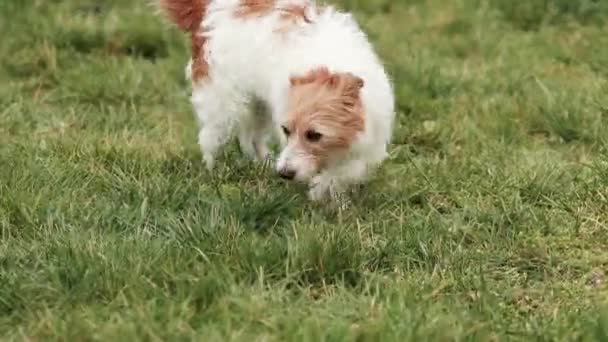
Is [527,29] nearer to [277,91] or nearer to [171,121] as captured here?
[171,121]

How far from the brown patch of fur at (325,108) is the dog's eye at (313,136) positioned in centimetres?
1

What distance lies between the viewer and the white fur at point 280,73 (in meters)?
5.12

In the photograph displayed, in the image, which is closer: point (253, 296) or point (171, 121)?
point (253, 296)

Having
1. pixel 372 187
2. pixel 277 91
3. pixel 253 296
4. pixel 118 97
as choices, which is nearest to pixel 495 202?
pixel 372 187

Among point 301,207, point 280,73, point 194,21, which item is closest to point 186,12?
point 194,21

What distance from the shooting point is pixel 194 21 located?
5801 millimetres

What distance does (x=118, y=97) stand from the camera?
7.03 meters

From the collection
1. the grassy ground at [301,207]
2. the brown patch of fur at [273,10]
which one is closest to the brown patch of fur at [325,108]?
the grassy ground at [301,207]

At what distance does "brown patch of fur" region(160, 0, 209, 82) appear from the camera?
563 cm

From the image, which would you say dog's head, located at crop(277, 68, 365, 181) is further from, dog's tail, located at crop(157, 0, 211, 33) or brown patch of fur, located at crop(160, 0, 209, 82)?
dog's tail, located at crop(157, 0, 211, 33)

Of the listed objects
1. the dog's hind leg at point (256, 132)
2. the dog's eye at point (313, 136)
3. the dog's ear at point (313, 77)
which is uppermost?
the dog's ear at point (313, 77)

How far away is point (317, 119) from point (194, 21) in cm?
124

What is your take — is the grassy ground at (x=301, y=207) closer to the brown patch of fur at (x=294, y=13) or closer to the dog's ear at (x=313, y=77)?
the dog's ear at (x=313, y=77)

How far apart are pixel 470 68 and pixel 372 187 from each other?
235 cm
